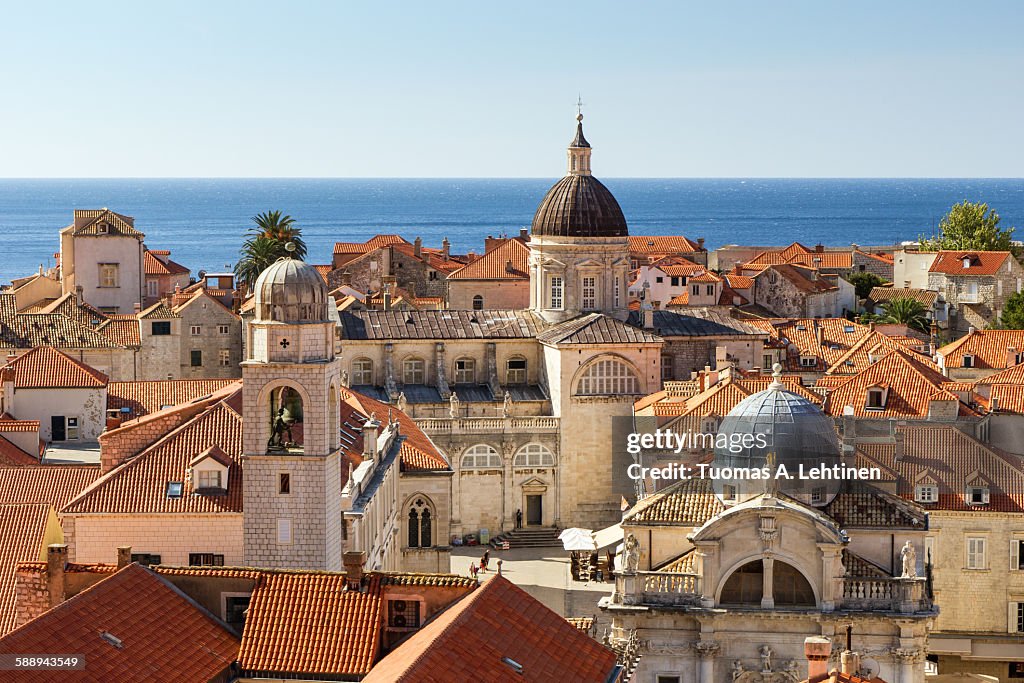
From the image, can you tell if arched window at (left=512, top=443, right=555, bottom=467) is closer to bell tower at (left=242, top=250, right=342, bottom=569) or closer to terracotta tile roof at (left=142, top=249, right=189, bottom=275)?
bell tower at (left=242, top=250, right=342, bottom=569)

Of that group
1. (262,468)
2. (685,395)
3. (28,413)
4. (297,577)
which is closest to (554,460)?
(685,395)

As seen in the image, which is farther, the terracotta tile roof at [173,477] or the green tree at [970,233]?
the green tree at [970,233]

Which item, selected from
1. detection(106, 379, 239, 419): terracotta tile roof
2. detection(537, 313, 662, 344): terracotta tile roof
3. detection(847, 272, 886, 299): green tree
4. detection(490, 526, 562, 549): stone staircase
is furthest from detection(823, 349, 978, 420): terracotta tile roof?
detection(847, 272, 886, 299): green tree

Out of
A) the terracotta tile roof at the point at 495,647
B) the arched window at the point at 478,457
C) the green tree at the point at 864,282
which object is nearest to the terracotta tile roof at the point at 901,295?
the green tree at the point at 864,282

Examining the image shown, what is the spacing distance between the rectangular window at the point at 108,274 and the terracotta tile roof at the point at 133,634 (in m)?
63.8

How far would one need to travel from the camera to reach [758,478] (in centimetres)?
4131

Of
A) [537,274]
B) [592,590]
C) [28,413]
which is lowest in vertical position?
[592,590]

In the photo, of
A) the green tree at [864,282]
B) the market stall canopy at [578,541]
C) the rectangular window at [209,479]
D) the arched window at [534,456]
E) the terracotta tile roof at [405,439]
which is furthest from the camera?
the green tree at [864,282]

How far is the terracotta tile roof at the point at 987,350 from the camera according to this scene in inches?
3017

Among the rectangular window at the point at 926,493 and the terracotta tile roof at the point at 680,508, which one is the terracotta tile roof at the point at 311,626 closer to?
the terracotta tile roof at the point at 680,508

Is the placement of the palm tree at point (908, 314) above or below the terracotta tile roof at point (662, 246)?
below

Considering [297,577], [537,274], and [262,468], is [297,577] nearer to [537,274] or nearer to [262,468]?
[262,468]

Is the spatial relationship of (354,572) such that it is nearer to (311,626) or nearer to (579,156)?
(311,626)

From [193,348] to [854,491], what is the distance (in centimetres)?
4711
